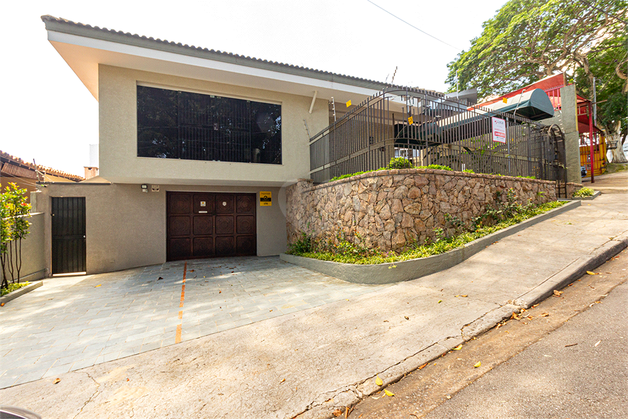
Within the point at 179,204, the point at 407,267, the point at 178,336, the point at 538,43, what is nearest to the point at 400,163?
the point at 407,267

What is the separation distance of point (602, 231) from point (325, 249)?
5837 millimetres

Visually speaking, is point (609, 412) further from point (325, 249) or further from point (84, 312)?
point (84, 312)

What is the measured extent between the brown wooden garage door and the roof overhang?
395cm

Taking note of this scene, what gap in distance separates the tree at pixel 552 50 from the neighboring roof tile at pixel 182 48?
1335 cm

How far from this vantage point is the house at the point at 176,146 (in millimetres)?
6953

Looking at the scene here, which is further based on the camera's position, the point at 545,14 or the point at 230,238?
the point at 545,14

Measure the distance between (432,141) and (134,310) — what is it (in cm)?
655

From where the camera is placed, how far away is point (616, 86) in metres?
17.3

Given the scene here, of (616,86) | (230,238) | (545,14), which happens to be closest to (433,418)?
(230,238)

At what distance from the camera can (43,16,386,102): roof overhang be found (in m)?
6.16

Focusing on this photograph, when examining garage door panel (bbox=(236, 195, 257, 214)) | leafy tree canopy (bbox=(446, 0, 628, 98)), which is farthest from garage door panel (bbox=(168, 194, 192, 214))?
leafy tree canopy (bbox=(446, 0, 628, 98))

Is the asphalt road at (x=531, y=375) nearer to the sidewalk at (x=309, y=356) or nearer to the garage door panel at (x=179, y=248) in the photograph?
the sidewalk at (x=309, y=356)

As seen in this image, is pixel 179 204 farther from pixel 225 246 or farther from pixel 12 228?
pixel 12 228

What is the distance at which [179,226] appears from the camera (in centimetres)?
927
